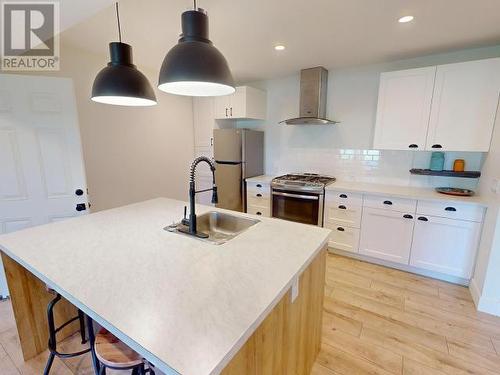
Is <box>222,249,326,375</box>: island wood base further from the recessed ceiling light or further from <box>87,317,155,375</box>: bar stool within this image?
the recessed ceiling light

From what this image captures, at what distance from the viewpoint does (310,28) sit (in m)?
2.10

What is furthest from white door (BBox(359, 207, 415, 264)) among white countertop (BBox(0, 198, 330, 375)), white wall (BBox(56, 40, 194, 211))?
white wall (BBox(56, 40, 194, 211))

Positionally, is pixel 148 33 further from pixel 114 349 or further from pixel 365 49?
pixel 114 349

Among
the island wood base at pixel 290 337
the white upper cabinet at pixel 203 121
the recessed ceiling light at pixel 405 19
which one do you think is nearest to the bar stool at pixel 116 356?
the island wood base at pixel 290 337

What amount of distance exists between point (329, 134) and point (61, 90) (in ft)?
10.2

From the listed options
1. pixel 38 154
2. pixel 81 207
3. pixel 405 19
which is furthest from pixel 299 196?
pixel 38 154

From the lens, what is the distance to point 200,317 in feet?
2.68

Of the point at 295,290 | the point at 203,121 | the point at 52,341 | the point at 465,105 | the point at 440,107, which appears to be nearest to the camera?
the point at 295,290

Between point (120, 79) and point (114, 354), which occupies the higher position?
point (120, 79)

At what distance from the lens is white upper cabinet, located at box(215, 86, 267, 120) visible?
354cm

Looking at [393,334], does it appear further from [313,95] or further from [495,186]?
[313,95]

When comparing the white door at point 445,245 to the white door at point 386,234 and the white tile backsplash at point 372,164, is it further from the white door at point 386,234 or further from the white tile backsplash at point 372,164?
the white tile backsplash at point 372,164

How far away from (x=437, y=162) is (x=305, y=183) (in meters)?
1.47

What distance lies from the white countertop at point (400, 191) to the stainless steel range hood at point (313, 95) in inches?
35.1
